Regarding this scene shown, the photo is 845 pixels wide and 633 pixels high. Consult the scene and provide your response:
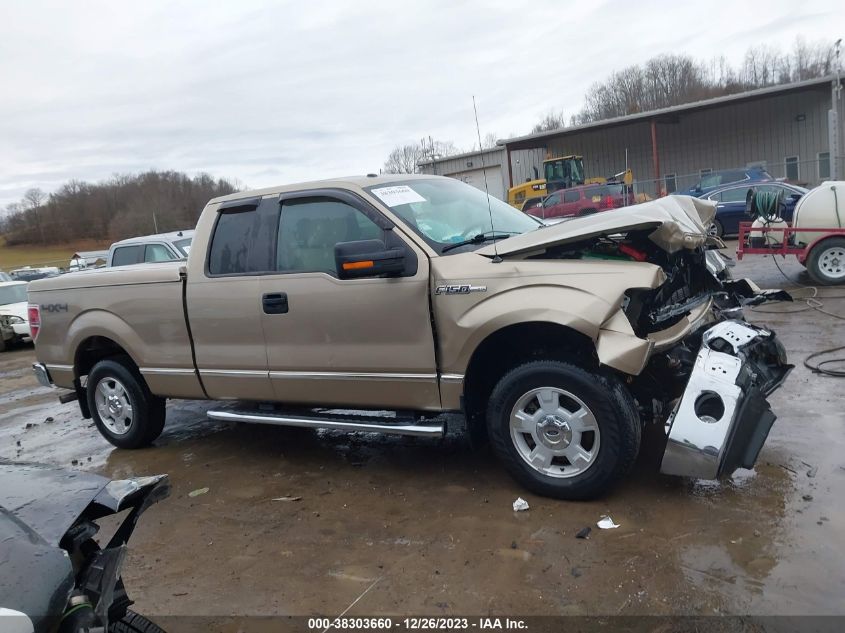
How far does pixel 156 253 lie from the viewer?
423 inches

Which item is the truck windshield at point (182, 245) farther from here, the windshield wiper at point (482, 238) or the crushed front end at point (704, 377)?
the crushed front end at point (704, 377)

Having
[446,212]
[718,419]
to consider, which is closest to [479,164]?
[446,212]

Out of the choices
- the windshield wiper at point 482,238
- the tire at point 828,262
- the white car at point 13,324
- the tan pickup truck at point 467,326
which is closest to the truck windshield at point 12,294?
the white car at point 13,324

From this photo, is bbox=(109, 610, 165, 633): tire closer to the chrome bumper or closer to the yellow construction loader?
the chrome bumper

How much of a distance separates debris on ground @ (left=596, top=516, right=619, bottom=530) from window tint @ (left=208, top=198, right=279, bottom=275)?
2.72m

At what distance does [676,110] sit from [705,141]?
18.3 feet

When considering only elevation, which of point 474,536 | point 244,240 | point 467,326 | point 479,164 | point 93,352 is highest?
point 479,164

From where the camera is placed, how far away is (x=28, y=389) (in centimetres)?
967

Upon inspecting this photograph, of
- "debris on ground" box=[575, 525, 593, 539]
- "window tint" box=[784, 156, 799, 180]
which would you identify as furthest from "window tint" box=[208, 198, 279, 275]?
"window tint" box=[784, 156, 799, 180]

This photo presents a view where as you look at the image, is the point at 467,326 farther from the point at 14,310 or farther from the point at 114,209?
the point at 114,209

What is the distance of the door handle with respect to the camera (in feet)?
15.0

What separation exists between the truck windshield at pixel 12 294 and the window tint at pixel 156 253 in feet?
20.3

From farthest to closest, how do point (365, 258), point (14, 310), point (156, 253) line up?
1. point (14, 310)
2. point (156, 253)
3. point (365, 258)

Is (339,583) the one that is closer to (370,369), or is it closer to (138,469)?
(370,369)
